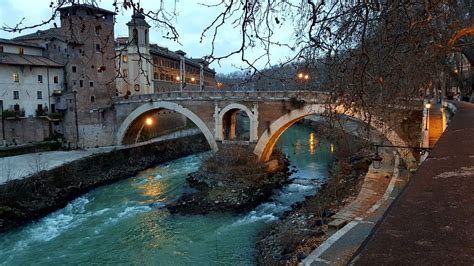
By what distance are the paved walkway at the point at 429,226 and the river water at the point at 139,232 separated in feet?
30.6

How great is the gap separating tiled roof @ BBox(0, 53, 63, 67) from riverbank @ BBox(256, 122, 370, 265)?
18765mm

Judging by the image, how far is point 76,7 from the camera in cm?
287

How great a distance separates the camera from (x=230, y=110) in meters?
24.9

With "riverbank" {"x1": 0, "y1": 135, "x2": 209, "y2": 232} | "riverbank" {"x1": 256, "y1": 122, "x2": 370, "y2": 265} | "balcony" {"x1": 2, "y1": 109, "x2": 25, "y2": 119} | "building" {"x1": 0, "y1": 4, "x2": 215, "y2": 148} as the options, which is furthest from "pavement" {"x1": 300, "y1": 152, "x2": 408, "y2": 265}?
"balcony" {"x1": 2, "y1": 109, "x2": 25, "y2": 119}

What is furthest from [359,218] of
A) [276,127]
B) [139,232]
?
[276,127]

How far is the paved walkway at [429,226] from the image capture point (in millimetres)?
1203

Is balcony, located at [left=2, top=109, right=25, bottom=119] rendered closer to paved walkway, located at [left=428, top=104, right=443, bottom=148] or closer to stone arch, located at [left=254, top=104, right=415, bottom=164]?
stone arch, located at [left=254, top=104, right=415, bottom=164]

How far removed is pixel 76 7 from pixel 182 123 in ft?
119

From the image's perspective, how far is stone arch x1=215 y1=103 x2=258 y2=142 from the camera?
22984 mm

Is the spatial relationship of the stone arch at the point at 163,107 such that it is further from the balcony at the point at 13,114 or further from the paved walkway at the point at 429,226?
the paved walkway at the point at 429,226

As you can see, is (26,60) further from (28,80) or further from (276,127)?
(276,127)

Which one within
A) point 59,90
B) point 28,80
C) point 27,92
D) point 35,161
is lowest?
point 35,161

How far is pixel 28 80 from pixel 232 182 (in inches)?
606

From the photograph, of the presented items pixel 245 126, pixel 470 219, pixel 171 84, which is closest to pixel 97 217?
pixel 470 219
